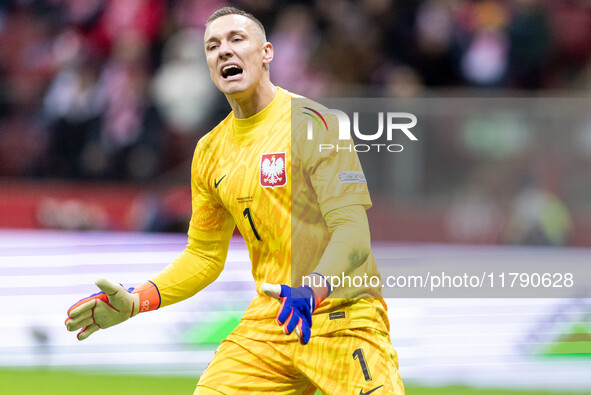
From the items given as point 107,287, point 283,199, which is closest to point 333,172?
point 283,199

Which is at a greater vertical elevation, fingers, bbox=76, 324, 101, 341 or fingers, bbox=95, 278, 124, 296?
fingers, bbox=95, 278, 124, 296

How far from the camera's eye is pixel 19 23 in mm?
13508

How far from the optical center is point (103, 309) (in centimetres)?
489

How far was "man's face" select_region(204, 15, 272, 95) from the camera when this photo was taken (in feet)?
16.0

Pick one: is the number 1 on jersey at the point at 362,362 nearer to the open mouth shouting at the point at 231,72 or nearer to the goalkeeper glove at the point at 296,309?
the goalkeeper glove at the point at 296,309

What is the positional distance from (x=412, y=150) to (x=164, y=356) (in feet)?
9.93

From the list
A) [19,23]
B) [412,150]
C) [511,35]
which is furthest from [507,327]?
[19,23]

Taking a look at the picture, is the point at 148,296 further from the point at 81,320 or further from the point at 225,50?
the point at 225,50

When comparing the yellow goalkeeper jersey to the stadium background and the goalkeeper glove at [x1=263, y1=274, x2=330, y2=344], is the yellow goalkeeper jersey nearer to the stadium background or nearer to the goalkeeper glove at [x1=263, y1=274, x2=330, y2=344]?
the goalkeeper glove at [x1=263, y1=274, x2=330, y2=344]

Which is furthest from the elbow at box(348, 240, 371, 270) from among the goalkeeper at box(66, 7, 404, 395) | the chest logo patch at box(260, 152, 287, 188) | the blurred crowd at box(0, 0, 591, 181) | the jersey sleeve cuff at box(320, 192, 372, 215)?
the blurred crowd at box(0, 0, 591, 181)

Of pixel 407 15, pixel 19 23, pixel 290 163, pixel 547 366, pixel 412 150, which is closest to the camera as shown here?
pixel 290 163

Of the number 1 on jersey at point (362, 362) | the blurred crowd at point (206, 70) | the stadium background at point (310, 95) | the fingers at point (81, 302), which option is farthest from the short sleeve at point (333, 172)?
A: the blurred crowd at point (206, 70)

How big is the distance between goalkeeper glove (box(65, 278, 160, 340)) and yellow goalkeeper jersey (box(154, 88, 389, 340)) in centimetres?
56

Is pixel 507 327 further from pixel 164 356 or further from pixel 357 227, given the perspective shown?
pixel 357 227
